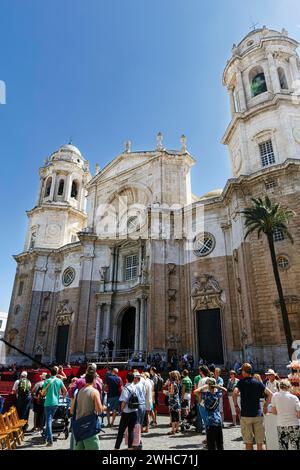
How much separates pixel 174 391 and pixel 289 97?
78.1 feet

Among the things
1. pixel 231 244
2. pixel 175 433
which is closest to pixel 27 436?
→ pixel 175 433

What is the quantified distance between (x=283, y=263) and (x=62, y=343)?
23162 mm

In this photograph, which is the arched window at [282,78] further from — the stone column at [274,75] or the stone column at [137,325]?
the stone column at [137,325]

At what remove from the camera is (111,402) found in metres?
10.7

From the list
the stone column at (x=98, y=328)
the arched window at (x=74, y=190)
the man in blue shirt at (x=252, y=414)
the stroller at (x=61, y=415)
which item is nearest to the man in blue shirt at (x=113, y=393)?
the stroller at (x=61, y=415)

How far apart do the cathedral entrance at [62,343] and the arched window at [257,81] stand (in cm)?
2851

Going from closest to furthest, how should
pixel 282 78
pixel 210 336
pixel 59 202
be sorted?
pixel 210 336
pixel 282 78
pixel 59 202

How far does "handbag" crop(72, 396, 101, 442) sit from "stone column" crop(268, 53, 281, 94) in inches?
1090

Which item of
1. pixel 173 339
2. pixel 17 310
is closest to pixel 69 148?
pixel 17 310

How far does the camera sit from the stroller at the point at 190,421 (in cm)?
997

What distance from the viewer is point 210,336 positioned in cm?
2403

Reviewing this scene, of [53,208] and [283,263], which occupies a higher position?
[53,208]

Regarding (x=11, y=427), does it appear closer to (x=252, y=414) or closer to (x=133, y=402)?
(x=133, y=402)
